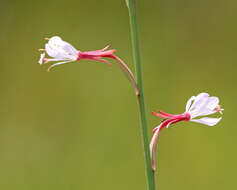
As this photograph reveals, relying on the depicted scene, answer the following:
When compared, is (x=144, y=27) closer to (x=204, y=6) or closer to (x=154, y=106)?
A: (x=204, y=6)

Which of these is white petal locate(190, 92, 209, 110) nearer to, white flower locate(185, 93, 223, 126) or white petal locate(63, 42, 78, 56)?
white flower locate(185, 93, 223, 126)

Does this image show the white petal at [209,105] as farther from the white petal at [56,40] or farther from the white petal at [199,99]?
the white petal at [56,40]

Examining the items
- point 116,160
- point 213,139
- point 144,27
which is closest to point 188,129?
point 213,139

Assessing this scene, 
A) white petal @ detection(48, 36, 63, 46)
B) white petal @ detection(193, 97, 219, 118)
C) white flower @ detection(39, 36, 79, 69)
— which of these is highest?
white petal @ detection(48, 36, 63, 46)

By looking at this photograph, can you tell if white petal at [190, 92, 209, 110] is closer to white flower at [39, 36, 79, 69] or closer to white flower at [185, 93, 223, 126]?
white flower at [185, 93, 223, 126]

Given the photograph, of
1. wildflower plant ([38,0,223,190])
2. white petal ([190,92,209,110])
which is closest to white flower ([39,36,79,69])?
wildflower plant ([38,0,223,190])

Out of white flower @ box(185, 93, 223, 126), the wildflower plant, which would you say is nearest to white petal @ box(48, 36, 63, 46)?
the wildflower plant

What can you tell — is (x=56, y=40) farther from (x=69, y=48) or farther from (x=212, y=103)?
(x=212, y=103)

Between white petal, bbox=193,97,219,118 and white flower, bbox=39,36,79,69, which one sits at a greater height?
white flower, bbox=39,36,79,69

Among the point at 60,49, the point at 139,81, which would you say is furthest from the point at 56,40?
the point at 139,81

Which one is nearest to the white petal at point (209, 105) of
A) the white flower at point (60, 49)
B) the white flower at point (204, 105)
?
the white flower at point (204, 105)

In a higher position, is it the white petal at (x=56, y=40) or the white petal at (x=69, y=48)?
the white petal at (x=56, y=40)
